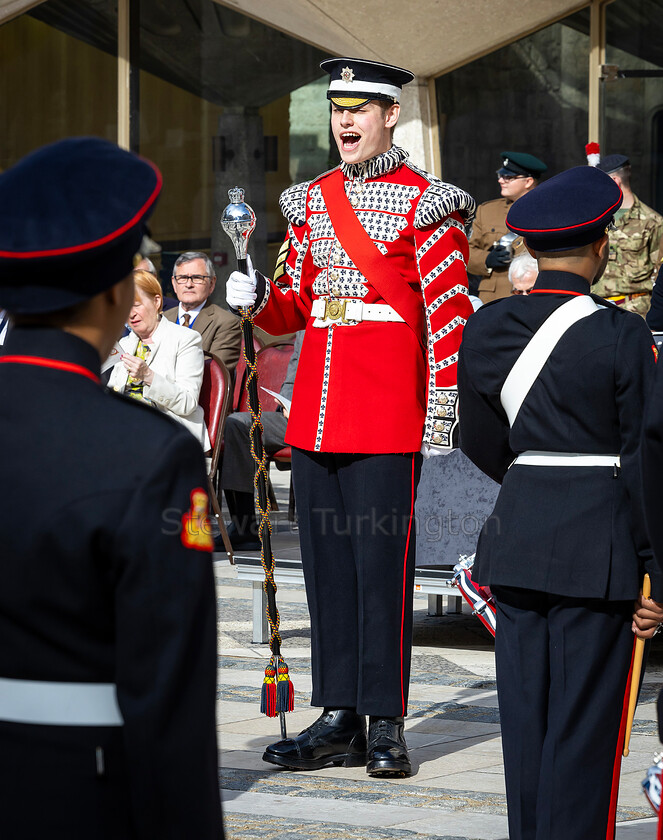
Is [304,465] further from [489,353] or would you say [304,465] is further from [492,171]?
[492,171]

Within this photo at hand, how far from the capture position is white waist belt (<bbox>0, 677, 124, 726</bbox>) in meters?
1.71

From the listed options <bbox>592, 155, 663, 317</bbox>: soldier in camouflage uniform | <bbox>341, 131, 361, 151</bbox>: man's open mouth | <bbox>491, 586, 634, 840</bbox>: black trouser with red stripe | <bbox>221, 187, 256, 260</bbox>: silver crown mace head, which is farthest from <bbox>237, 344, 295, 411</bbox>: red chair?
<bbox>491, 586, 634, 840</bbox>: black trouser with red stripe

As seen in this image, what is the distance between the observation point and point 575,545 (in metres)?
3.21

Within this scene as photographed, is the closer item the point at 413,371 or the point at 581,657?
the point at 581,657

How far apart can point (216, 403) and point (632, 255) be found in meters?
2.65

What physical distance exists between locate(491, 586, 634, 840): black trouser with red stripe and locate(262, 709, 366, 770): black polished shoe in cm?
120

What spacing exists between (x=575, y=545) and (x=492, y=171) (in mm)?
9117

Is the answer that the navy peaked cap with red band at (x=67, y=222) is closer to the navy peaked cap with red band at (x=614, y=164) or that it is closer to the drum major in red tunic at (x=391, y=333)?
the drum major in red tunic at (x=391, y=333)

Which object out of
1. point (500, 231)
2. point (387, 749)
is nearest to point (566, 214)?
point (387, 749)

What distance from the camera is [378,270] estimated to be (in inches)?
173

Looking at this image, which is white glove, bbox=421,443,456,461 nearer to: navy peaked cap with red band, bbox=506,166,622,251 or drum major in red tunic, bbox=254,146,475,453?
drum major in red tunic, bbox=254,146,475,453

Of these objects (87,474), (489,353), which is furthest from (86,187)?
(489,353)

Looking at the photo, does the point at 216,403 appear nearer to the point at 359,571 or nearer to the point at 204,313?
the point at 204,313

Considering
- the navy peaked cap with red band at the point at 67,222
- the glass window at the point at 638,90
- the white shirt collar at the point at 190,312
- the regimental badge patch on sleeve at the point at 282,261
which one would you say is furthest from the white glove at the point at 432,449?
the glass window at the point at 638,90
